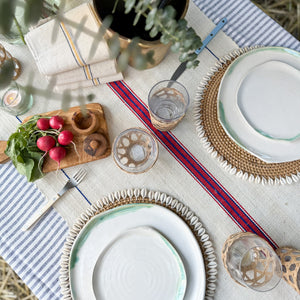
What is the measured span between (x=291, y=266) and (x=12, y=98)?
68 cm

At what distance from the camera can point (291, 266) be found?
0.57m

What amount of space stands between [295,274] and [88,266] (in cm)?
40

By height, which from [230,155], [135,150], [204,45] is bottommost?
[135,150]

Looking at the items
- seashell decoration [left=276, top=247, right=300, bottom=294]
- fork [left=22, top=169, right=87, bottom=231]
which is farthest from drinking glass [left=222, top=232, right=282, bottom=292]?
fork [left=22, top=169, right=87, bottom=231]

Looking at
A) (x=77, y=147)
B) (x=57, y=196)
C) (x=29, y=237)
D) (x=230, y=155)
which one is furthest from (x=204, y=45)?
(x=29, y=237)

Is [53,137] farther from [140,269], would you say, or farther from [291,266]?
[291,266]

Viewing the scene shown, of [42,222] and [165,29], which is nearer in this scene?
[165,29]

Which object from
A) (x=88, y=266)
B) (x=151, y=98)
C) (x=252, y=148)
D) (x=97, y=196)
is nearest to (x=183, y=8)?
(x=151, y=98)

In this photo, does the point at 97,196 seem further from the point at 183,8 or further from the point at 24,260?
the point at 183,8

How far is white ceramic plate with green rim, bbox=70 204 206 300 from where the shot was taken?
60 centimetres

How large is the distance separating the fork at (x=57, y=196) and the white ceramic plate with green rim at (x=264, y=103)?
324 millimetres

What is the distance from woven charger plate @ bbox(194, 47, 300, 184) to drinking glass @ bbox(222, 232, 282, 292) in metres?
0.13

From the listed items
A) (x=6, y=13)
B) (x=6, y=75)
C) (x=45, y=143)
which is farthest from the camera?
(x=45, y=143)

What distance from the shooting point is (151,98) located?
635 millimetres
